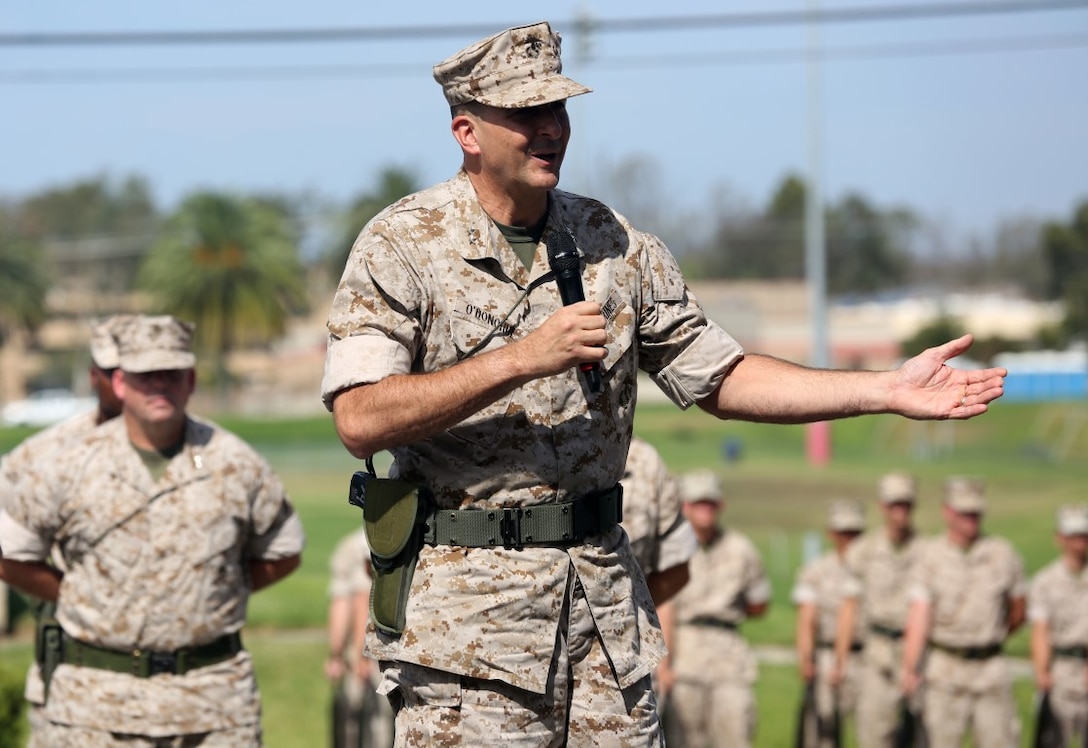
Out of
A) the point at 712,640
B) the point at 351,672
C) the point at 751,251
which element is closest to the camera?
the point at 712,640

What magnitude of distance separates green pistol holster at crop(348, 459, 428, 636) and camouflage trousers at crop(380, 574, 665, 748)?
122mm

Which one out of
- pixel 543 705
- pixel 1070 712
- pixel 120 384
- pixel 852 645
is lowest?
pixel 1070 712

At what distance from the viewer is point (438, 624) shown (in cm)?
404

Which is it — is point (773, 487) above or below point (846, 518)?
below

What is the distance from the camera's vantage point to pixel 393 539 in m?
4.07

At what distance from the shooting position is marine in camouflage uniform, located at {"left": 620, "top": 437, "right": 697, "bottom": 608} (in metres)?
6.70

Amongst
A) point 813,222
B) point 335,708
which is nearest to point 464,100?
point 335,708

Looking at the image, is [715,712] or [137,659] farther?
[715,712]

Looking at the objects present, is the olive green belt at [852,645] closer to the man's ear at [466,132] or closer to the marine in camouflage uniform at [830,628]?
the marine in camouflage uniform at [830,628]

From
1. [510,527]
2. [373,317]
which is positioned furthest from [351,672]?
[373,317]

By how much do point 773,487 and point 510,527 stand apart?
35065 mm

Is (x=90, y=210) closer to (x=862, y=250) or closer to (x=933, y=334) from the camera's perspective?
(x=862, y=250)

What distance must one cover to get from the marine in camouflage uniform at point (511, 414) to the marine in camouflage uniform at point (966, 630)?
24.9 ft

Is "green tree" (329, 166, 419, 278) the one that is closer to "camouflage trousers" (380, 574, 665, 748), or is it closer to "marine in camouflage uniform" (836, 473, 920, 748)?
"marine in camouflage uniform" (836, 473, 920, 748)
